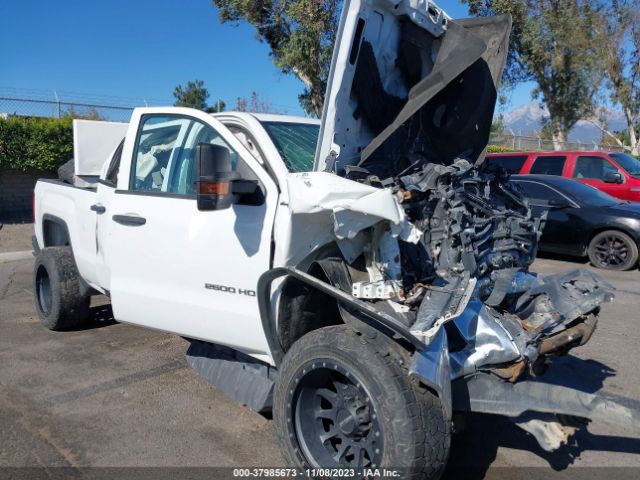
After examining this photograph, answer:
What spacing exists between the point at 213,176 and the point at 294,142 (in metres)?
0.99

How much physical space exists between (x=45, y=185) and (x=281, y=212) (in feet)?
12.5

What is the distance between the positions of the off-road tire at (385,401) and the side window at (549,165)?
10.9 m

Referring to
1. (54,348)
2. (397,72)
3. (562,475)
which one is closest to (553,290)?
(562,475)

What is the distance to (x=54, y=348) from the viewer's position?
5348 millimetres

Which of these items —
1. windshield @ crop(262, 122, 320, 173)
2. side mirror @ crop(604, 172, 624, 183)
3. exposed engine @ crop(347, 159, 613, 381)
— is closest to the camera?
exposed engine @ crop(347, 159, 613, 381)

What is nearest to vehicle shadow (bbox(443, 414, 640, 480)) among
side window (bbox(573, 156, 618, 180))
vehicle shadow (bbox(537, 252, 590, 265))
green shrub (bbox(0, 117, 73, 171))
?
vehicle shadow (bbox(537, 252, 590, 265))

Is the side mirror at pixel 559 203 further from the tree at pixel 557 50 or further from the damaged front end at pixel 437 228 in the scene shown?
the tree at pixel 557 50

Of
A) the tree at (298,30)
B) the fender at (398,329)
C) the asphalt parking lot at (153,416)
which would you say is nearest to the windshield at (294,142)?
the fender at (398,329)

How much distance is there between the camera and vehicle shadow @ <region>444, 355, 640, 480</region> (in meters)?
3.44

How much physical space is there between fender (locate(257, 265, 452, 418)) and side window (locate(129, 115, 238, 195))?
1.08m

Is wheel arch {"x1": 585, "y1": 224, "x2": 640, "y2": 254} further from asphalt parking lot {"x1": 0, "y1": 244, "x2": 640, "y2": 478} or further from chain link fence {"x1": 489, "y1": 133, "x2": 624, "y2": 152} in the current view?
chain link fence {"x1": 489, "y1": 133, "x2": 624, "y2": 152}

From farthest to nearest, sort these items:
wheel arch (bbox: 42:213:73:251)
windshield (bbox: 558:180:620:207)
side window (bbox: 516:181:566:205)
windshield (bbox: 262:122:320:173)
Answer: side window (bbox: 516:181:566:205)
windshield (bbox: 558:180:620:207)
wheel arch (bbox: 42:213:73:251)
windshield (bbox: 262:122:320:173)

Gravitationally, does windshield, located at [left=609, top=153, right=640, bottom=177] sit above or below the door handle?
above

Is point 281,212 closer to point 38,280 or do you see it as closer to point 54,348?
point 54,348
